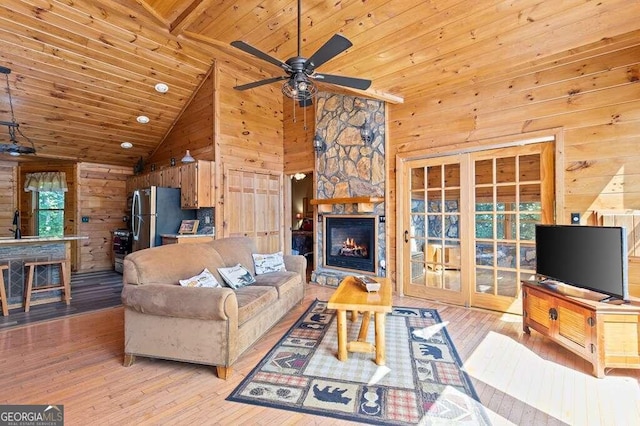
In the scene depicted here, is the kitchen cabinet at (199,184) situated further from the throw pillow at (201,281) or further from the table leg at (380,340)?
the table leg at (380,340)

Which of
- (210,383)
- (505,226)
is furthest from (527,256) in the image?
(210,383)

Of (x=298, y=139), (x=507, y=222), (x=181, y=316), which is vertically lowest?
(x=181, y=316)

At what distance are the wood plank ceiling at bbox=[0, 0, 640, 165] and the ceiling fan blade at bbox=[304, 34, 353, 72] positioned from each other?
108cm

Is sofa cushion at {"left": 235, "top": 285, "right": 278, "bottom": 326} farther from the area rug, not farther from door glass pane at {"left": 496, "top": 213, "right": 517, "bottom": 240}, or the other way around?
door glass pane at {"left": 496, "top": 213, "right": 517, "bottom": 240}

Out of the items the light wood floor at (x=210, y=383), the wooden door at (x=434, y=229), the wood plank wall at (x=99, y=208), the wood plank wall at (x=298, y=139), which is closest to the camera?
the light wood floor at (x=210, y=383)

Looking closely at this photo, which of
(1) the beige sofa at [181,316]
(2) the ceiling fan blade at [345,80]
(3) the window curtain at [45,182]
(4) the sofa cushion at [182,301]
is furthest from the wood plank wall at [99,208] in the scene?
(2) the ceiling fan blade at [345,80]

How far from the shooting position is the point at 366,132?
486 cm

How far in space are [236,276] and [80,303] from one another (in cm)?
260

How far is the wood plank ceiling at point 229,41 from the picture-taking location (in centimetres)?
295

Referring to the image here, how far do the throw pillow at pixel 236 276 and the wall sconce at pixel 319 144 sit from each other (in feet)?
8.97

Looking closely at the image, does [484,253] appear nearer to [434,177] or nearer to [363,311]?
[434,177]

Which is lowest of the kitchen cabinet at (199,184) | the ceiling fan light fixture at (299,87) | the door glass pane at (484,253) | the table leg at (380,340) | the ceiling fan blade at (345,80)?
the table leg at (380,340)

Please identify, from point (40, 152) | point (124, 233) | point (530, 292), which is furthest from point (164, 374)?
point (40, 152)

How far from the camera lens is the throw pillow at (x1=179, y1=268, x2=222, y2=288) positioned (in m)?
2.71
